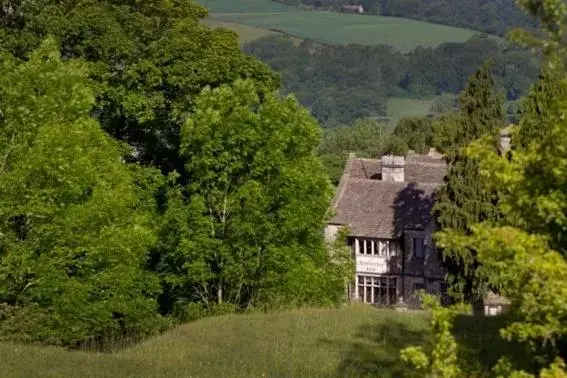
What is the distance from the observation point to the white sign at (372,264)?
59.7 m

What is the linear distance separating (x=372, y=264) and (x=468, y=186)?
15836 millimetres

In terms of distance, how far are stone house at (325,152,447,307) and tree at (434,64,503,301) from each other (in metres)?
10.6

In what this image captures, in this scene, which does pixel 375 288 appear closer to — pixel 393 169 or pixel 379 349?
pixel 393 169

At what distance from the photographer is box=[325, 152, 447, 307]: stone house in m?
57.8

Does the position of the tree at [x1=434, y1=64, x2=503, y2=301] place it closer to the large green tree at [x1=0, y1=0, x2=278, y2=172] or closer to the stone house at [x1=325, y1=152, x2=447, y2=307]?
the stone house at [x1=325, y1=152, x2=447, y2=307]

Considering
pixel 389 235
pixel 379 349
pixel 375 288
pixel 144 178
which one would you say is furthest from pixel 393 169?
pixel 379 349

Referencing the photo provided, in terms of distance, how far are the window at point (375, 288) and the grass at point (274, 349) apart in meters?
30.8

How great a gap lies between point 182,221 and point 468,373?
2213cm

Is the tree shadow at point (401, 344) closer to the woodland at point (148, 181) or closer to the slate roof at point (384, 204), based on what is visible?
the woodland at point (148, 181)

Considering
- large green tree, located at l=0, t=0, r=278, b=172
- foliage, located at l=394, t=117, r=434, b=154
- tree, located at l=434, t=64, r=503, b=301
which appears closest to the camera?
large green tree, located at l=0, t=0, r=278, b=172

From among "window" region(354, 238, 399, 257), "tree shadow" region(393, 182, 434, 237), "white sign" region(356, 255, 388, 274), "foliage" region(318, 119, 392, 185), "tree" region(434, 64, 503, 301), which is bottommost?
"foliage" region(318, 119, 392, 185)

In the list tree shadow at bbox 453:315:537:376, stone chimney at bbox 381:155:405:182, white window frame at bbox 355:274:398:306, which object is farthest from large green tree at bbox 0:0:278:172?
stone chimney at bbox 381:155:405:182

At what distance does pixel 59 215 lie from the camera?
101ft

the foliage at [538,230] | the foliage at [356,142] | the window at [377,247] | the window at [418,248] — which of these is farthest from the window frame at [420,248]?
the foliage at [356,142]
